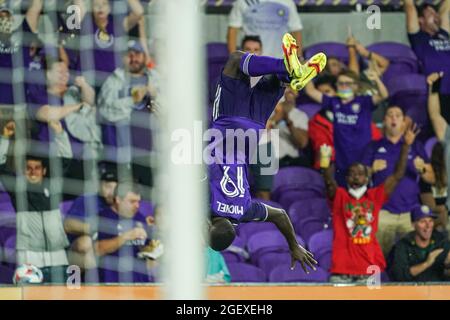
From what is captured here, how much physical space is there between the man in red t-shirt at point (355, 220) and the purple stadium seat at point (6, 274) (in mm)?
1910

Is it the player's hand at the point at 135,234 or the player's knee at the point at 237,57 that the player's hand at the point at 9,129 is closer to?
the player's hand at the point at 135,234

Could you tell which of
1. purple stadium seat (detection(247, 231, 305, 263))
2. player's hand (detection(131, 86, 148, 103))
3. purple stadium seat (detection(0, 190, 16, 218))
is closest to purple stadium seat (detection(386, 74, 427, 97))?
purple stadium seat (detection(247, 231, 305, 263))

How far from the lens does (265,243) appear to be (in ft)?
22.5

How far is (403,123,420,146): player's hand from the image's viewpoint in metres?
7.07

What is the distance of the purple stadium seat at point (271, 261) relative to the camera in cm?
678

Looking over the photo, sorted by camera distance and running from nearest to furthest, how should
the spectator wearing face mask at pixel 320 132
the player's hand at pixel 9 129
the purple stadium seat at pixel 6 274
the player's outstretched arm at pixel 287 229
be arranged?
the player's outstretched arm at pixel 287 229
the purple stadium seat at pixel 6 274
the player's hand at pixel 9 129
the spectator wearing face mask at pixel 320 132

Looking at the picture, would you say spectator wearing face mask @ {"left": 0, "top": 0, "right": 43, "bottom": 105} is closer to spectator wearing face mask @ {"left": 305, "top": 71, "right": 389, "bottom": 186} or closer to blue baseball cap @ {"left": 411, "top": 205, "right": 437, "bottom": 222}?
spectator wearing face mask @ {"left": 305, "top": 71, "right": 389, "bottom": 186}

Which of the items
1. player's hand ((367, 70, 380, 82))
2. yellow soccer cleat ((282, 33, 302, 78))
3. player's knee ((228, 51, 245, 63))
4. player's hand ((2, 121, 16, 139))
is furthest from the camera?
player's hand ((367, 70, 380, 82))

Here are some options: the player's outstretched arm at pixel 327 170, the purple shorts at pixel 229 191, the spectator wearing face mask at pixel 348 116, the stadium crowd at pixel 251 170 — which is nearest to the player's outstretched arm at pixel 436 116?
the stadium crowd at pixel 251 170

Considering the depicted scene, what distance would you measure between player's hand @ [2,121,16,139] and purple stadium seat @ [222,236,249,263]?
148 cm

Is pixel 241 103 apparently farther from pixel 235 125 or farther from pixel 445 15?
pixel 445 15

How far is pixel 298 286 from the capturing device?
6.44 metres

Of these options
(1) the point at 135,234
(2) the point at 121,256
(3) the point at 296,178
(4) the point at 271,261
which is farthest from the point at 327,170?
(2) the point at 121,256
